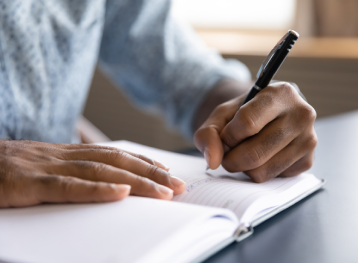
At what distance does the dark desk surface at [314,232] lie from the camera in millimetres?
337

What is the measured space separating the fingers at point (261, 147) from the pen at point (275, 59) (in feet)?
0.19

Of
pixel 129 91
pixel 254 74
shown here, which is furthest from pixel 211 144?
pixel 254 74

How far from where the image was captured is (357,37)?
6.61ft

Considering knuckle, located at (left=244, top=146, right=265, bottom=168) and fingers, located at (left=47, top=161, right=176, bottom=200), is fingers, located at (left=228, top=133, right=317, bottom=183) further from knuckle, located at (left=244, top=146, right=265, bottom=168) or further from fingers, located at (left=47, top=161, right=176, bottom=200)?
fingers, located at (left=47, top=161, right=176, bottom=200)

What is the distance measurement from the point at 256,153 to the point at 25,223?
29cm

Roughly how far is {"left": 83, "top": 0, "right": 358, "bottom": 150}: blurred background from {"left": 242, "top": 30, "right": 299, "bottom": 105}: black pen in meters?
0.86

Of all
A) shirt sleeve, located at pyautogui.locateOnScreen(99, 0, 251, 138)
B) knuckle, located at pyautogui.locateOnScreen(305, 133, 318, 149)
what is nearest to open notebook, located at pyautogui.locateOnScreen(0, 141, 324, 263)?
knuckle, located at pyautogui.locateOnScreen(305, 133, 318, 149)

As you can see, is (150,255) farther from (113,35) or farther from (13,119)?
(113,35)

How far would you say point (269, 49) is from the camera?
2.06m

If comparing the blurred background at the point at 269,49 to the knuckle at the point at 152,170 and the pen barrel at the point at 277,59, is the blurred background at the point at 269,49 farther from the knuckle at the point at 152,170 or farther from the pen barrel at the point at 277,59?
the knuckle at the point at 152,170

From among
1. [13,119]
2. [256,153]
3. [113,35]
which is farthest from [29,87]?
[256,153]

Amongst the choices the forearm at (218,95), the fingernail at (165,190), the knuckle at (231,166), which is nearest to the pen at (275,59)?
the knuckle at (231,166)

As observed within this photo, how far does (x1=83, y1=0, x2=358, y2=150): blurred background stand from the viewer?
180 centimetres

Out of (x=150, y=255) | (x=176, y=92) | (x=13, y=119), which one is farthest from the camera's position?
(x=176, y=92)
